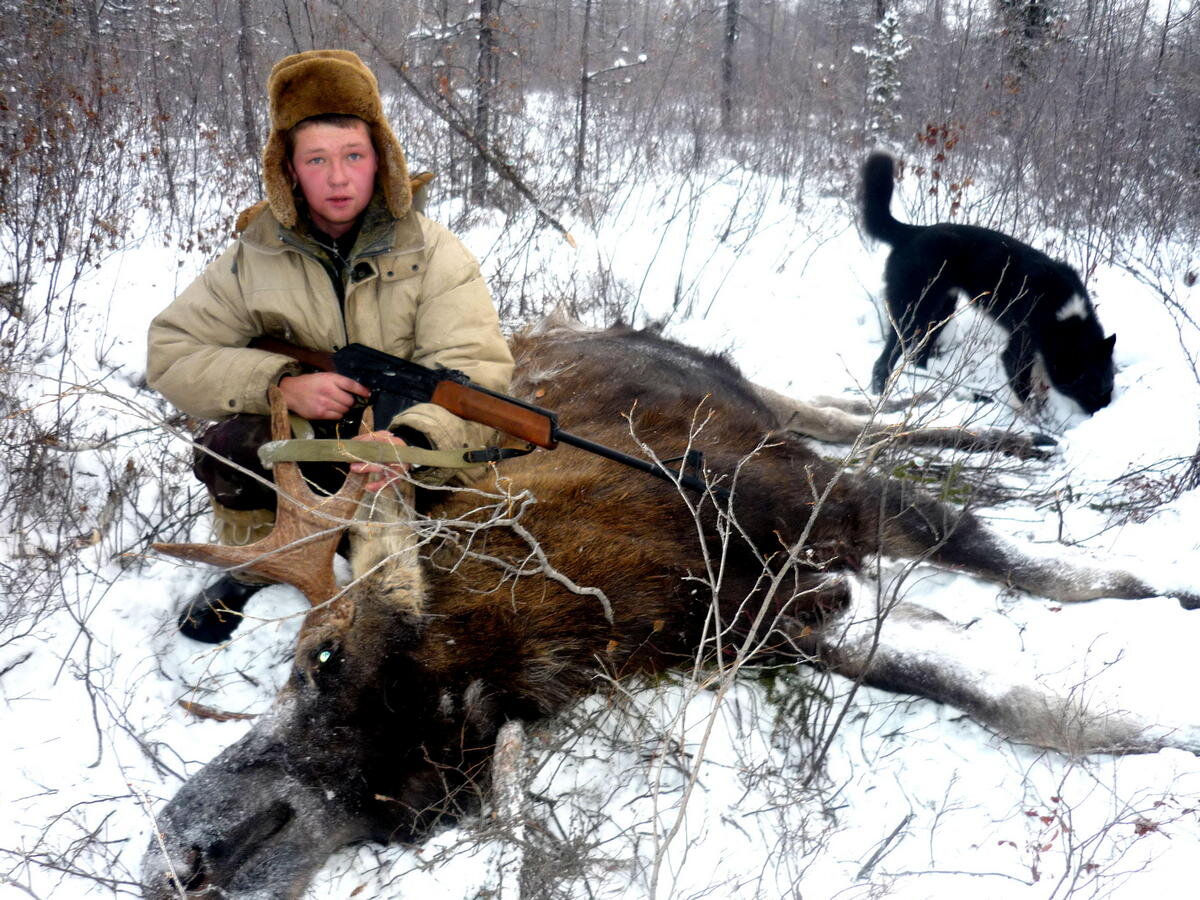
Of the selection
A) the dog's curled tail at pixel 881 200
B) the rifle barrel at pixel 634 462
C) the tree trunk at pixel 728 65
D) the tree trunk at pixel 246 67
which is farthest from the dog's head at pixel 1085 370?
the tree trunk at pixel 728 65

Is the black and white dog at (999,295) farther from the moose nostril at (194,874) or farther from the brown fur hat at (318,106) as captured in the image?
the moose nostril at (194,874)

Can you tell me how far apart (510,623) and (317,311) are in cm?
128

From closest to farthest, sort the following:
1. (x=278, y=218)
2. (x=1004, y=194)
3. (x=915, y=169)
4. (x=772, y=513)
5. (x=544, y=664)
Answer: (x=544, y=664) < (x=278, y=218) < (x=772, y=513) < (x=1004, y=194) < (x=915, y=169)

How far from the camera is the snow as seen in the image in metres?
2.20

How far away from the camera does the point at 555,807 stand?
8.16ft

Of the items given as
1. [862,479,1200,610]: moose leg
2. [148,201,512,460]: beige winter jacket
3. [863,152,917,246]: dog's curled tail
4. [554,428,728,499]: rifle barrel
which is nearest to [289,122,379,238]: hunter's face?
[148,201,512,460]: beige winter jacket

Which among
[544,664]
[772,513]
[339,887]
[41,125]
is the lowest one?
[339,887]

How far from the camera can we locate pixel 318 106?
2.79 meters

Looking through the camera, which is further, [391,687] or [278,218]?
[278,218]

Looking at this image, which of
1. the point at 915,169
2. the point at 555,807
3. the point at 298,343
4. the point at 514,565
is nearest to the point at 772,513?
the point at 514,565

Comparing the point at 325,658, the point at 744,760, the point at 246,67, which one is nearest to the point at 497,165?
the point at 246,67

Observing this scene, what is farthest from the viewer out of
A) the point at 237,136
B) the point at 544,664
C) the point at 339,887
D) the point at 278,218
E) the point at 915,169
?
the point at 237,136

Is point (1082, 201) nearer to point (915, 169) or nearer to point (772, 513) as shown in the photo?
point (915, 169)

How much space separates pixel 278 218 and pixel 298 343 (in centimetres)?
43
